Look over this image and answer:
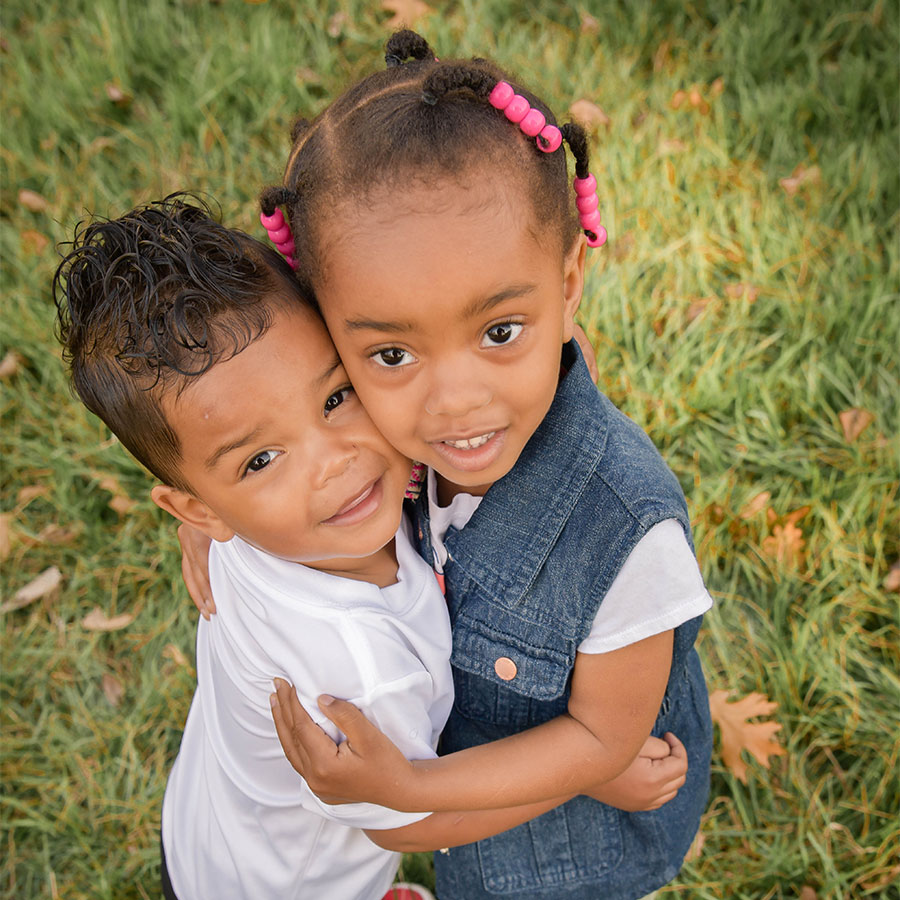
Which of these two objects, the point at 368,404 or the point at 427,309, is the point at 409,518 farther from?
the point at 427,309

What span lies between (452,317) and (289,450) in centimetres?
35

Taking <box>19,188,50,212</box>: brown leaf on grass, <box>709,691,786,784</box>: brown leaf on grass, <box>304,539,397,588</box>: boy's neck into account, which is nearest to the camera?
<box>304,539,397,588</box>: boy's neck

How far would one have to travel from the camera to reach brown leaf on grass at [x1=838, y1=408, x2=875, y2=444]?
257 cm

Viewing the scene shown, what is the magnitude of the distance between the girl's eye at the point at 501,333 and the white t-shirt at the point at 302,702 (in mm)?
454

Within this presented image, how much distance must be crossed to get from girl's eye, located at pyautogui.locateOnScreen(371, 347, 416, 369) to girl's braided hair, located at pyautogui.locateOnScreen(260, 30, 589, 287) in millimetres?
162

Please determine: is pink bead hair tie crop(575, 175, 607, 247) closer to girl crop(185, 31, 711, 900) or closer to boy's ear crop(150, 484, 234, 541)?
girl crop(185, 31, 711, 900)

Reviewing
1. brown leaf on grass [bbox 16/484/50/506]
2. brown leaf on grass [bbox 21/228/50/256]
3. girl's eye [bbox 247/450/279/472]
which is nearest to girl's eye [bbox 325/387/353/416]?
girl's eye [bbox 247/450/279/472]

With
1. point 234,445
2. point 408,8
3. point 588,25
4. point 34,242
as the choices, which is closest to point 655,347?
point 588,25

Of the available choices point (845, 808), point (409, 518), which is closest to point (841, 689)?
point (845, 808)

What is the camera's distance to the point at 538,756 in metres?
1.52

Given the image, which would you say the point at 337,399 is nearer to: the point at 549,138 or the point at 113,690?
the point at 549,138

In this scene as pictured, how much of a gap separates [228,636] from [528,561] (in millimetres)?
534

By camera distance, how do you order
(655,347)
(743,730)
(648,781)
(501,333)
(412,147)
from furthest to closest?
(655,347) < (743,730) < (648,781) < (501,333) < (412,147)

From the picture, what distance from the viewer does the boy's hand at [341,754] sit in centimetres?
135
